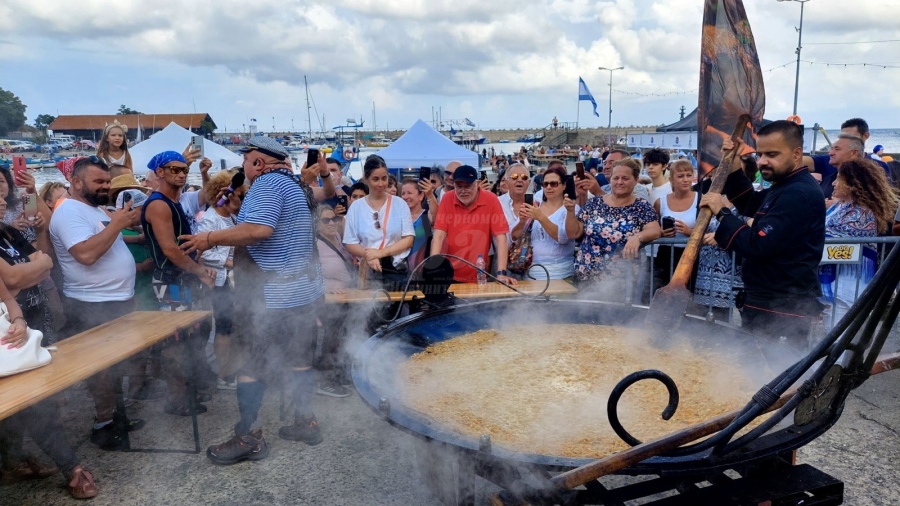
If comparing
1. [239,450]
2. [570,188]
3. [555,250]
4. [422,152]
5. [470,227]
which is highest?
[422,152]

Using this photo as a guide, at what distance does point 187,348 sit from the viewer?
13.1 feet

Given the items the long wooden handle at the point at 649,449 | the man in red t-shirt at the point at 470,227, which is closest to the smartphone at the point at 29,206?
the man in red t-shirt at the point at 470,227

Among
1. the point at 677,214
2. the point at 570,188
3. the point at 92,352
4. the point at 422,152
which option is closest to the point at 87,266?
the point at 92,352

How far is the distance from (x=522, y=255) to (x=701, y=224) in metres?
2.37

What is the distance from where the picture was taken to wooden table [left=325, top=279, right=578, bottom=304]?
4160 millimetres

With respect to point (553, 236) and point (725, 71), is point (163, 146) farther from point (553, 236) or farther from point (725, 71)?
point (725, 71)

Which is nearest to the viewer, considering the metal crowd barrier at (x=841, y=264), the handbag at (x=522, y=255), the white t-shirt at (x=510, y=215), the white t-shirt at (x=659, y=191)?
the metal crowd barrier at (x=841, y=264)

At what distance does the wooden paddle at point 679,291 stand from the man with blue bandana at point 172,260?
3.03m

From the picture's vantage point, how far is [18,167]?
4.28 m

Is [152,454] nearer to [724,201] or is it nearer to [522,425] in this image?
[522,425]

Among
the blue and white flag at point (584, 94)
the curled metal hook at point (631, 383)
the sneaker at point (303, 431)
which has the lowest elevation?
the sneaker at point (303, 431)

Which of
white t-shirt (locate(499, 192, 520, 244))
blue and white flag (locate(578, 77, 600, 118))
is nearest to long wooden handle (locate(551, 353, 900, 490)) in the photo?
white t-shirt (locate(499, 192, 520, 244))

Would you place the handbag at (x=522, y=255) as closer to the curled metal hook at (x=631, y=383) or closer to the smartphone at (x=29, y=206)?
the curled metal hook at (x=631, y=383)

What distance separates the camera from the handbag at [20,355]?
268cm
